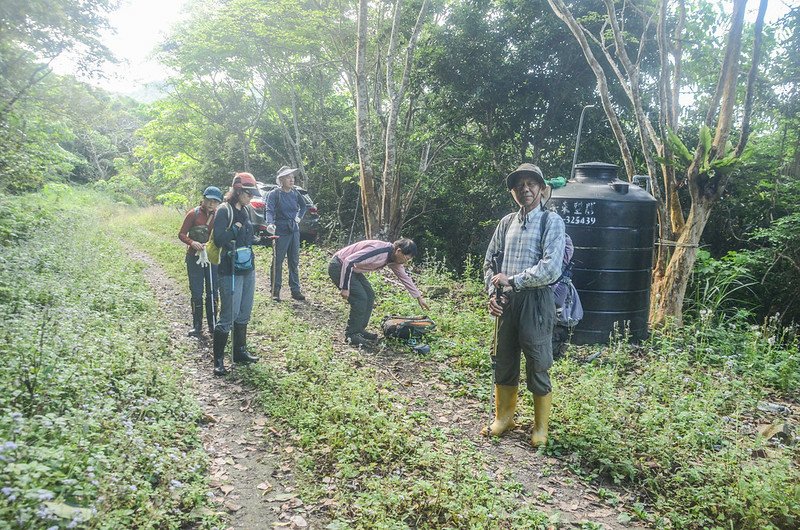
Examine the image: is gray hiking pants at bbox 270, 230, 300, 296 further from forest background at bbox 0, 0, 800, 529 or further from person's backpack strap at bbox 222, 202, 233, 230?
person's backpack strap at bbox 222, 202, 233, 230

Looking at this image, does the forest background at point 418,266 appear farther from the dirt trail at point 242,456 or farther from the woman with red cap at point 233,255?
the woman with red cap at point 233,255

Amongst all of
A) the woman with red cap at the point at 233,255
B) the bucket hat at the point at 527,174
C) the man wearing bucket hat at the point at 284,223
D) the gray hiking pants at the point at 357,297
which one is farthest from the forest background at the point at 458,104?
the woman with red cap at the point at 233,255

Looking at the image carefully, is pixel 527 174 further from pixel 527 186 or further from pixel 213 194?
pixel 213 194

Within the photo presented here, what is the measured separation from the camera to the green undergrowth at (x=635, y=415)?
359 cm

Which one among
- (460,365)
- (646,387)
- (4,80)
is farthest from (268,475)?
(4,80)

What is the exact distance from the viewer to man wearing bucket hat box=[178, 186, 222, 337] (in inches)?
265

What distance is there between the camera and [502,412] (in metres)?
4.70

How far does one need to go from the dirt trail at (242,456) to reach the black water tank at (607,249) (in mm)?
4698

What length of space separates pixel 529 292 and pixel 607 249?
11.2 feet

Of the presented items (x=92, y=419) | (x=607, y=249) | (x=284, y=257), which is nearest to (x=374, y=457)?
(x=92, y=419)

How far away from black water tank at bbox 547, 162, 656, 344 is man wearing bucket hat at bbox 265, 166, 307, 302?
4.24 m

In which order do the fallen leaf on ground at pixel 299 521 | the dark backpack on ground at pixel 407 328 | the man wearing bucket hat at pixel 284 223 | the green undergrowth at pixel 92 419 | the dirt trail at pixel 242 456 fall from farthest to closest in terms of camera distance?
1. the man wearing bucket hat at pixel 284 223
2. the dark backpack on ground at pixel 407 328
3. the dirt trail at pixel 242 456
4. the fallen leaf on ground at pixel 299 521
5. the green undergrowth at pixel 92 419

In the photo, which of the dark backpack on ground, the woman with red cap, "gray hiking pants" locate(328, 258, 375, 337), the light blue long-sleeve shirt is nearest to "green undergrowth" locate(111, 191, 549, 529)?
the woman with red cap

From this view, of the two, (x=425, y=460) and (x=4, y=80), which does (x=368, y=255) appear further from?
(x=4, y=80)
